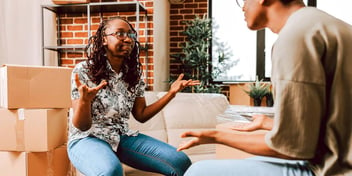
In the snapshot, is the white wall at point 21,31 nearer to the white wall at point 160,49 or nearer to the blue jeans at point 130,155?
the white wall at point 160,49

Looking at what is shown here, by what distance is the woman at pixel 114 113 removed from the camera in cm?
139

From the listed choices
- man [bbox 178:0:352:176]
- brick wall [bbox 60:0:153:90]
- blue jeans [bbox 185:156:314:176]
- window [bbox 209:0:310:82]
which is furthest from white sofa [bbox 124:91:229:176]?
window [bbox 209:0:310:82]

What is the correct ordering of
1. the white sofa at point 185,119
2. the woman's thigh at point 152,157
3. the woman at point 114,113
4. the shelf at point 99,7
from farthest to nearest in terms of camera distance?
the shelf at point 99,7 → the white sofa at point 185,119 → the woman's thigh at point 152,157 → the woman at point 114,113

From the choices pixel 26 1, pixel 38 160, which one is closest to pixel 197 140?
pixel 38 160

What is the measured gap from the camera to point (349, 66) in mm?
642

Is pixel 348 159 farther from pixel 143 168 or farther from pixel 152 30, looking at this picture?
pixel 152 30

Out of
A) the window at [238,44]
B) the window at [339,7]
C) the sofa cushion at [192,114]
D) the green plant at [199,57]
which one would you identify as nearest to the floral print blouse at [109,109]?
the sofa cushion at [192,114]

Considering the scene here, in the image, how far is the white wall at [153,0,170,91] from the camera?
3269mm

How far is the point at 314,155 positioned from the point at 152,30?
8.64 ft

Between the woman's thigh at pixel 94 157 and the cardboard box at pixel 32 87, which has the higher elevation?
the cardboard box at pixel 32 87

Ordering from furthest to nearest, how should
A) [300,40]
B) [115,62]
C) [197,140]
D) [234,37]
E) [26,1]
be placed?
[234,37] → [26,1] → [115,62] → [197,140] → [300,40]

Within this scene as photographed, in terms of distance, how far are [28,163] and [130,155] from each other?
0.65 m

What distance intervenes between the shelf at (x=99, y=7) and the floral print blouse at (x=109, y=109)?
1.42 metres

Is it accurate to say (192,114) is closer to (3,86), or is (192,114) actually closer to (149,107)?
(149,107)
